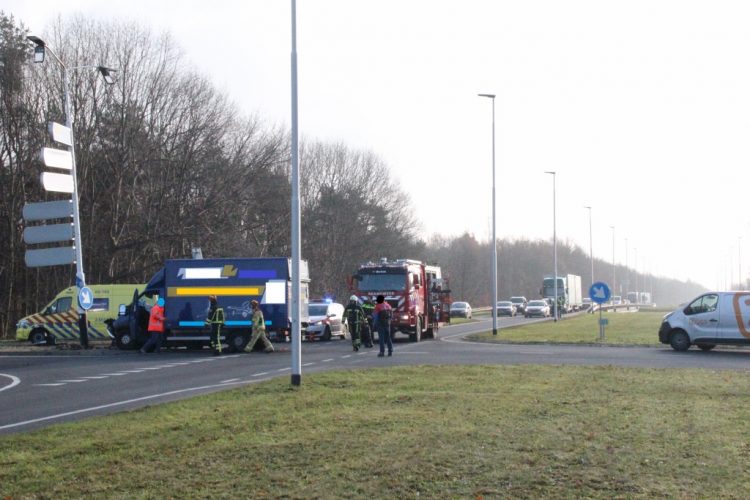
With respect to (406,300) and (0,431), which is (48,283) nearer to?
(406,300)

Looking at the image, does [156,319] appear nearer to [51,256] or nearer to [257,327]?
[257,327]

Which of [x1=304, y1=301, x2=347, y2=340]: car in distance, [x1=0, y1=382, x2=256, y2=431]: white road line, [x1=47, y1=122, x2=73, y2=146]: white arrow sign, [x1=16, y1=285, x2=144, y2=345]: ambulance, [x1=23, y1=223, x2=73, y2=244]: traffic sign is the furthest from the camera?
[x1=304, y1=301, x2=347, y2=340]: car in distance

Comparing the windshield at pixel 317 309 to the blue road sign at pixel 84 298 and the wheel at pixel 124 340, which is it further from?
the blue road sign at pixel 84 298

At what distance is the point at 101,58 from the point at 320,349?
2567cm

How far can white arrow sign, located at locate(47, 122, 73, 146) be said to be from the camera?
29.6m

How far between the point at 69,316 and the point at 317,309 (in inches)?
407

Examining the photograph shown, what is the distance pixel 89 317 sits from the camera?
37344 mm

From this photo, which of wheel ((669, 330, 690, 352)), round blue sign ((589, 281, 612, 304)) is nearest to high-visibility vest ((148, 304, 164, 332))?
round blue sign ((589, 281, 612, 304))

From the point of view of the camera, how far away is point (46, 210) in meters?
31.0

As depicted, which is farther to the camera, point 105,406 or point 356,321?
point 356,321

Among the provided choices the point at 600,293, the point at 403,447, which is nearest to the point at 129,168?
the point at 600,293

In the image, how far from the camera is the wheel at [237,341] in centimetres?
3045

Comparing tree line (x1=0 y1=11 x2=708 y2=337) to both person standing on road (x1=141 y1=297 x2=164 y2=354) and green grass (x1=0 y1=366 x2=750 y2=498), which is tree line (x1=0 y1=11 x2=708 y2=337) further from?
green grass (x1=0 y1=366 x2=750 y2=498)

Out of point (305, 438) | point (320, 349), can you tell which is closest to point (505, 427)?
point (305, 438)
